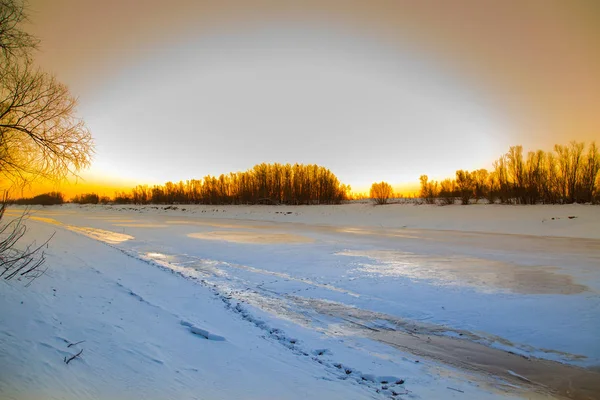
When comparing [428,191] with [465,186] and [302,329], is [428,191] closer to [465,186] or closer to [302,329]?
[465,186]

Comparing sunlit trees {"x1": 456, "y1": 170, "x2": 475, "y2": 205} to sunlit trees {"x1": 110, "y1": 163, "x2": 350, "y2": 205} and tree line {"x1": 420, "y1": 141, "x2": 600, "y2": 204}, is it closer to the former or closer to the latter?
tree line {"x1": 420, "y1": 141, "x2": 600, "y2": 204}

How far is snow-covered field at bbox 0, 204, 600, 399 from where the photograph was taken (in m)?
4.09

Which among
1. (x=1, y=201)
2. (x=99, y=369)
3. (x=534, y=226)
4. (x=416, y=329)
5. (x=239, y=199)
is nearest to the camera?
(x=99, y=369)

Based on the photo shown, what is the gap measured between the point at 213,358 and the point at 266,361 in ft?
2.62

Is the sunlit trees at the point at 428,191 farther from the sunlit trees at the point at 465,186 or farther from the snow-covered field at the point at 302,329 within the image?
the snow-covered field at the point at 302,329

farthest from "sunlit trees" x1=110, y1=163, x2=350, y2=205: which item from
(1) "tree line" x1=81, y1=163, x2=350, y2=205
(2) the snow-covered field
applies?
(2) the snow-covered field

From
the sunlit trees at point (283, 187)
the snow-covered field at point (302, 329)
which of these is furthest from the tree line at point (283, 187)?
the snow-covered field at point (302, 329)

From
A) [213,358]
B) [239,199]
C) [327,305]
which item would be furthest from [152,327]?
[239,199]

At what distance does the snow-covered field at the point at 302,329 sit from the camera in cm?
409

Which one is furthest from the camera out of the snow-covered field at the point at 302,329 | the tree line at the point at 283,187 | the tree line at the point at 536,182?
the tree line at the point at 283,187

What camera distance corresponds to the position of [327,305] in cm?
801

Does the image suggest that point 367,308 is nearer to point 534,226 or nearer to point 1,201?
point 1,201

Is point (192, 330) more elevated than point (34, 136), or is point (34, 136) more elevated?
point (34, 136)

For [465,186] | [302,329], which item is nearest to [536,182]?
[465,186]
